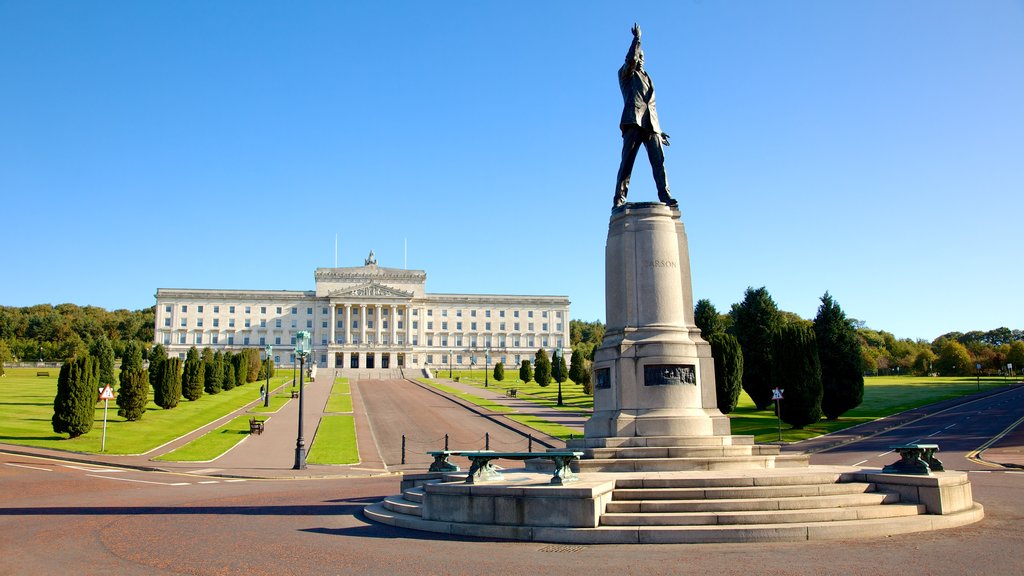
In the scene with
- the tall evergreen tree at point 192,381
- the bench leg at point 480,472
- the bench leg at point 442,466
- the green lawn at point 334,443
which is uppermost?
the tall evergreen tree at point 192,381

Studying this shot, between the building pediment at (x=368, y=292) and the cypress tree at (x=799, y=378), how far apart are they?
330ft

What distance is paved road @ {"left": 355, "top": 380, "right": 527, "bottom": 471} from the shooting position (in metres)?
31.5

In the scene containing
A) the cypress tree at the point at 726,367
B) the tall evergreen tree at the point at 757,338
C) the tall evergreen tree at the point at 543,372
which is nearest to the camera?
the cypress tree at the point at 726,367

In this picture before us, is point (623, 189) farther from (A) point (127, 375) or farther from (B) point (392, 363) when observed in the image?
(B) point (392, 363)

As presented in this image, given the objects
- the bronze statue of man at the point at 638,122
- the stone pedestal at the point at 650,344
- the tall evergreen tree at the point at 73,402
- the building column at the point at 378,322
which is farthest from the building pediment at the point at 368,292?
the stone pedestal at the point at 650,344

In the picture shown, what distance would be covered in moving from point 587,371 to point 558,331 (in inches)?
3016

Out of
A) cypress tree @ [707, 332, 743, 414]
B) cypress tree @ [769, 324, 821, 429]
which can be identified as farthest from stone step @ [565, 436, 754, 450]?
cypress tree @ [707, 332, 743, 414]

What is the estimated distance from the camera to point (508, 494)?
33.9 feet

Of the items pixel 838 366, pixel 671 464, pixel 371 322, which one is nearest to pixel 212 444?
pixel 671 464

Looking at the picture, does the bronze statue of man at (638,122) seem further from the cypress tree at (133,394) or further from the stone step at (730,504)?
the cypress tree at (133,394)

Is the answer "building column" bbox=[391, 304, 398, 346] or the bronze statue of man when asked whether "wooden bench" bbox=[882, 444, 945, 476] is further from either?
"building column" bbox=[391, 304, 398, 346]

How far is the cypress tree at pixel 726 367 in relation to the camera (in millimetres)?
44219

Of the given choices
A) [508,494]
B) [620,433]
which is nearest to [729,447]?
[620,433]

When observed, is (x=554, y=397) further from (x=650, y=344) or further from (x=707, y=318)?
(x=650, y=344)
